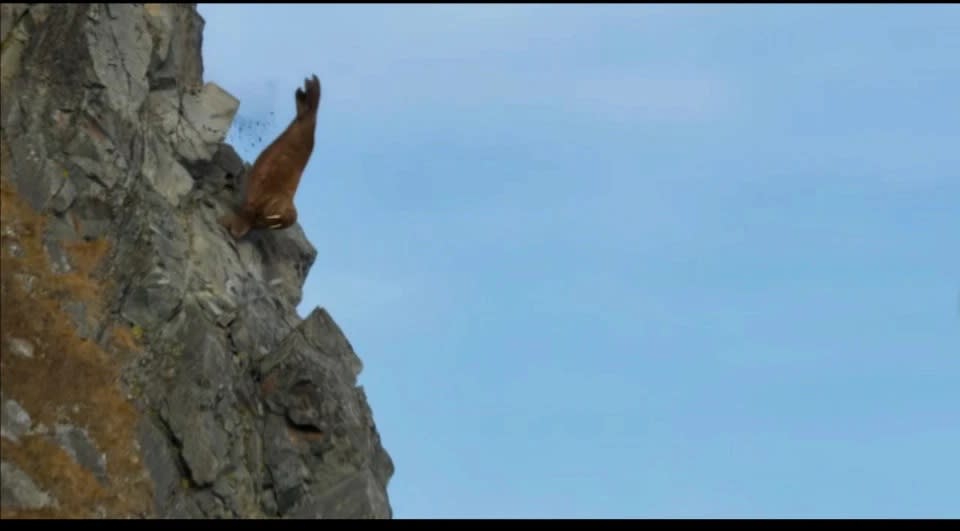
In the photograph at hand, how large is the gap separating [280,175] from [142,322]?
665 cm

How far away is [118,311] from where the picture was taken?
30.7m

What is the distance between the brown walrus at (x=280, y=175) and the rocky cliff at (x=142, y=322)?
23.3 inches

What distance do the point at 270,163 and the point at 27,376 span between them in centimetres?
1049

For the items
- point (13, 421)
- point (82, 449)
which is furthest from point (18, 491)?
point (82, 449)

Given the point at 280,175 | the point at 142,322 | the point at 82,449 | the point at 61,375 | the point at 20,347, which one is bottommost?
the point at 82,449

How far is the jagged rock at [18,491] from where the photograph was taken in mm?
26016

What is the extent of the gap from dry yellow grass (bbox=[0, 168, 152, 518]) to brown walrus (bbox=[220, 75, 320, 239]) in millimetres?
6593

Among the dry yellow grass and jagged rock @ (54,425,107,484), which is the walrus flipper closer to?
the dry yellow grass

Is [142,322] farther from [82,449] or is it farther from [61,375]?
[82,449]

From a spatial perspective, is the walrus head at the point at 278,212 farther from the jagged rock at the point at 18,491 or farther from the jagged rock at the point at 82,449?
the jagged rock at the point at 18,491

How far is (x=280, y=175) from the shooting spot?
36594 millimetres

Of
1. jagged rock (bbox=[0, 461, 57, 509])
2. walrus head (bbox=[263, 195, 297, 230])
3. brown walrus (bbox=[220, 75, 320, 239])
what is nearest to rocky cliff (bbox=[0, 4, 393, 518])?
jagged rock (bbox=[0, 461, 57, 509])

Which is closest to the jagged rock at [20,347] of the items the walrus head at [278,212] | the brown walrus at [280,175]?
the brown walrus at [280,175]

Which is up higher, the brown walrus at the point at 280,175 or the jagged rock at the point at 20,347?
the brown walrus at the point at 280,175
